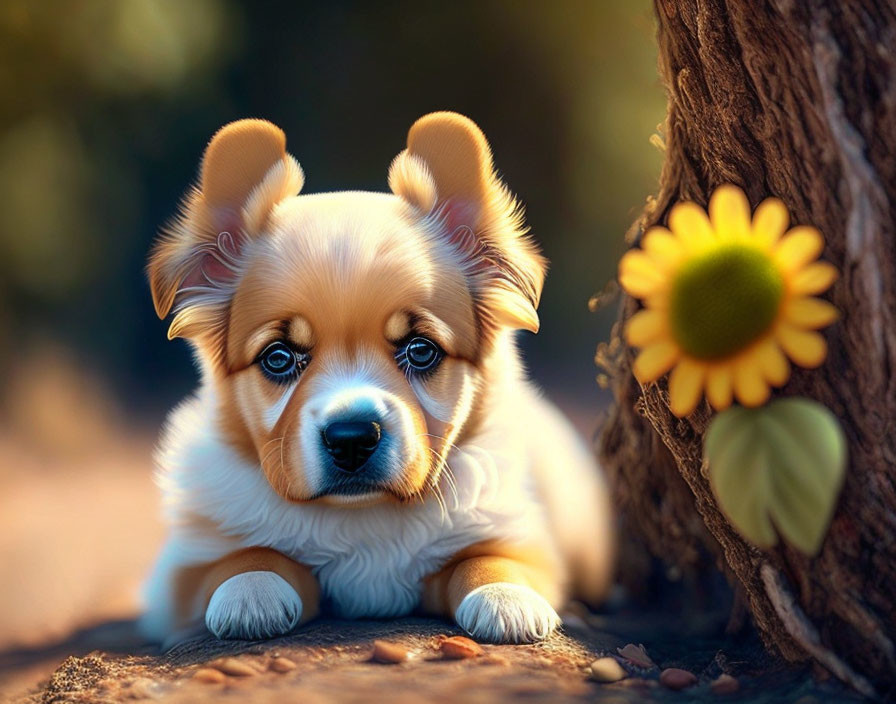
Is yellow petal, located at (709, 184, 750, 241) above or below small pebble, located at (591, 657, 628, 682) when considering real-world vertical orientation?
above

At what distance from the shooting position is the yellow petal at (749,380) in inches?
53.5

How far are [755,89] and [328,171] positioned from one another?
2.06m

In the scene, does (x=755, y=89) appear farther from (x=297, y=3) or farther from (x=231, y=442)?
(x=297, y=3)

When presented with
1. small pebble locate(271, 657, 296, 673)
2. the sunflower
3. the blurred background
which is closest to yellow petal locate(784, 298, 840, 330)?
the sunflower

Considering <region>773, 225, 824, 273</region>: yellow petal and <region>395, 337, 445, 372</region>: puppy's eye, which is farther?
<region>395, 337, 445, 372</region>: puppy's eye

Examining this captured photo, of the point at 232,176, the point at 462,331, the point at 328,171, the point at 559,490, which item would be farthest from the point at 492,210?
the point at 328,171

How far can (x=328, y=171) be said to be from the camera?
336 centimetres

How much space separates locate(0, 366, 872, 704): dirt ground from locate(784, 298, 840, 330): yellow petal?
0.54 m

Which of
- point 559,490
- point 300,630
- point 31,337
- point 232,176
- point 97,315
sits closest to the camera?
point 300,630

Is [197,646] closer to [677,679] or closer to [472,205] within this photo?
[677,679]

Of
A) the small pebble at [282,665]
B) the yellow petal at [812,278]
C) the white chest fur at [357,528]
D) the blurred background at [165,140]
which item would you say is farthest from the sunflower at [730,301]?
the blurred background at [165,140]

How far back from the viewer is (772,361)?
135 centimetres

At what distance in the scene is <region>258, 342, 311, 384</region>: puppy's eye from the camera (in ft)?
5.63

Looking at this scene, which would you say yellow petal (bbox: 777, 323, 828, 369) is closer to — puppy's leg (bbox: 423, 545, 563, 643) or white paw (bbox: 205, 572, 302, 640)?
puppy's leg (bbox: 423, 545, 563, 643)
